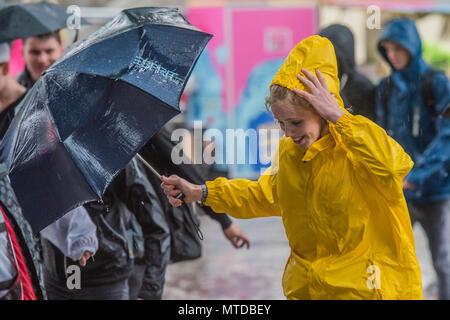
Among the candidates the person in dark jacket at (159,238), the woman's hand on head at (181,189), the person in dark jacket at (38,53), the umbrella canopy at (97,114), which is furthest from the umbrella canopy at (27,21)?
the woman's hand on head at (181,189)

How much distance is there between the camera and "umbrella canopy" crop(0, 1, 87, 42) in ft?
14.3

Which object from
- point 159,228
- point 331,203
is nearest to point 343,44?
point 159,228

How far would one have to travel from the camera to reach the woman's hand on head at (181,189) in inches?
127

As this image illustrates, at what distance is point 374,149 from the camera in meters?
2.78

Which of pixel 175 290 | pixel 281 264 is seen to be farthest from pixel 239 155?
pixel 281 264

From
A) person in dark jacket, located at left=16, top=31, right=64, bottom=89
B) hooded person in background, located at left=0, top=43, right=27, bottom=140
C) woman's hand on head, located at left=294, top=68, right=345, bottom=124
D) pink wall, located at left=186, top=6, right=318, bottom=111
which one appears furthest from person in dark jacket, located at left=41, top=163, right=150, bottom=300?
pink wall, located at left=186, top=6, right=318, bottom=111

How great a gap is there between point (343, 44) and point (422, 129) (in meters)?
1.01

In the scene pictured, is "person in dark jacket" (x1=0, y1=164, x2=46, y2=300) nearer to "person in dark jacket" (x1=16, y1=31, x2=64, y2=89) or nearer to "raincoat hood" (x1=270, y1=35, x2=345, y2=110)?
"raincoat hood" (x1=270, y1=35, x2=345, y2=110)

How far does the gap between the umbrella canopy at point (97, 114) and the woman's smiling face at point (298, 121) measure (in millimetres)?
492

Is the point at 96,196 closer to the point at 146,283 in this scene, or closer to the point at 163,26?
the point at 163,26

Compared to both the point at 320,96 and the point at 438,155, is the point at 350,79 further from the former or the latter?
the point at 438,155

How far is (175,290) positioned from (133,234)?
4.28 feet

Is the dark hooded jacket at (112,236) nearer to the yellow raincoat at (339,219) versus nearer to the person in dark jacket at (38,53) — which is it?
the person in dark jacket at (38,53)

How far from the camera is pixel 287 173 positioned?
10.0 feet
